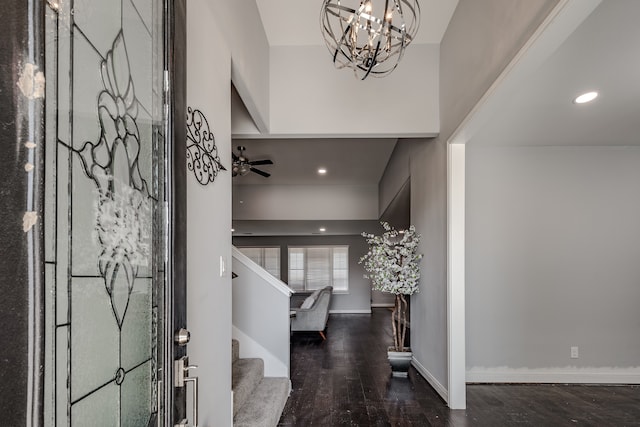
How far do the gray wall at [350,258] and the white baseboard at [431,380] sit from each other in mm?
6163

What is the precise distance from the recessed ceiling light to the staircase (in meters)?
3.42

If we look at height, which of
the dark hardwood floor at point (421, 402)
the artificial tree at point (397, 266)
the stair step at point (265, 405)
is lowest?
the dark hardwood floor at point (421, 402)

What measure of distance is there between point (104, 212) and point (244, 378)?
10.1 ft

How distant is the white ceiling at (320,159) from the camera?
6.20 metres

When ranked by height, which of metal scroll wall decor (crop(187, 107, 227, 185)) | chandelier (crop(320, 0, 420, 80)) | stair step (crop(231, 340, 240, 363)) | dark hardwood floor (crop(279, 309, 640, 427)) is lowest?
dark hardwood floor (crop(279, 309, 640, 427))

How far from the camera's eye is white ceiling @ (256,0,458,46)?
3.66 meters

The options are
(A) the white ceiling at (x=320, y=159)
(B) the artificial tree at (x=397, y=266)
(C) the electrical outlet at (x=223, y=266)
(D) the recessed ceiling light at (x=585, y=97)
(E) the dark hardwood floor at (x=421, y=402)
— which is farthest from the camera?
(A) the white ceiling at (x=320, y=159)

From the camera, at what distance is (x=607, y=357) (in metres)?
4.58

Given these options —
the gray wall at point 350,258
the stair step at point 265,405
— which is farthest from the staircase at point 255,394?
the gray wall at point 350,258

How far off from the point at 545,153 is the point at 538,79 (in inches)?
77.2

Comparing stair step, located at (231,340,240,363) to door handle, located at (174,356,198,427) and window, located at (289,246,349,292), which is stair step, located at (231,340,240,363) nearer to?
door handle, located at (174,356,198,427)

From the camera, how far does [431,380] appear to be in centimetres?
436

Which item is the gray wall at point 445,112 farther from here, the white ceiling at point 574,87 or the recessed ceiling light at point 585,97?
the recessed ceiling light at point 585,97

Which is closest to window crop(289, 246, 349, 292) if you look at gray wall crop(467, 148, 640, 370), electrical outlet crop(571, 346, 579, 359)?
gray wall crop(467, 148, 640, 370)
